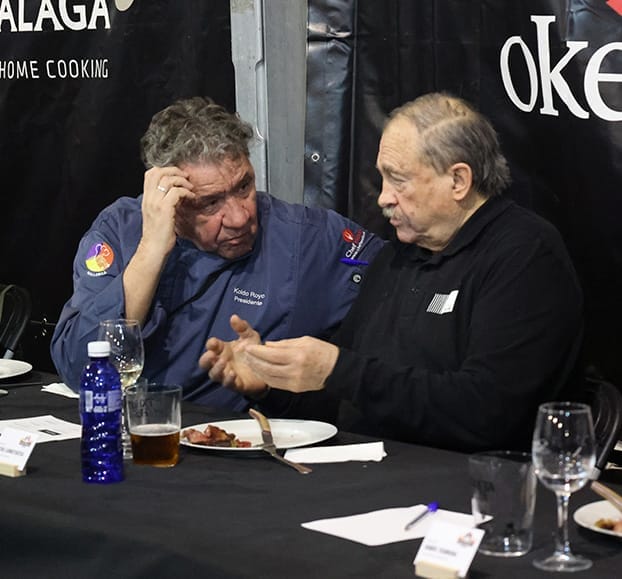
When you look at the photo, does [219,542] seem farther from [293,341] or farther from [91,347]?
[293,341]

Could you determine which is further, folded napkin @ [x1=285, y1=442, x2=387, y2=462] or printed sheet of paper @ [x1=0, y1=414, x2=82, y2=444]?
printed sheet of paper @ [x1=0, y1=414, x2=82, y2=444]

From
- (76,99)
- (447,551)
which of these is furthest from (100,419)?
(76,99)

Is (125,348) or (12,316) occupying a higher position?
(125,348)

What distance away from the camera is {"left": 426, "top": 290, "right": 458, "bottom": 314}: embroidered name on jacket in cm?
280

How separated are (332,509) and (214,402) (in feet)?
4.06

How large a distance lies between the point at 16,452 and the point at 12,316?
1650 millimetres

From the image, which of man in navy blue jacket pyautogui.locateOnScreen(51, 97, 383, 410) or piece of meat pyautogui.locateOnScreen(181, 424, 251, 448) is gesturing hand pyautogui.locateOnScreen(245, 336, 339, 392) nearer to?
piece of meat pyautogui.locateOnScreen(181, 424, 251, 448)

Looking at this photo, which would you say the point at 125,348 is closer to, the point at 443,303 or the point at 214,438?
the point at 214,438

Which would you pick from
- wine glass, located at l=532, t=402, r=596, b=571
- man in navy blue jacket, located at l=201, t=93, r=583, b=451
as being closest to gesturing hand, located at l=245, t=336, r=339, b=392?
man in navy blue jacket, located at l=201, t=93, r=583, b=451

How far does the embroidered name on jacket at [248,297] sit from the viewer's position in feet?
10.7

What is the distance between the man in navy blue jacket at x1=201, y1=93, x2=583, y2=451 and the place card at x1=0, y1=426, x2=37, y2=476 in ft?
1.64

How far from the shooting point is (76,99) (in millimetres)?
5023

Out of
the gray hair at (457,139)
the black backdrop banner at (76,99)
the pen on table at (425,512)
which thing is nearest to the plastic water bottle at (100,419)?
the pen on table at (425,512)

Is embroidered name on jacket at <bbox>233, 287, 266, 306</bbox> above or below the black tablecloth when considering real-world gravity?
above
